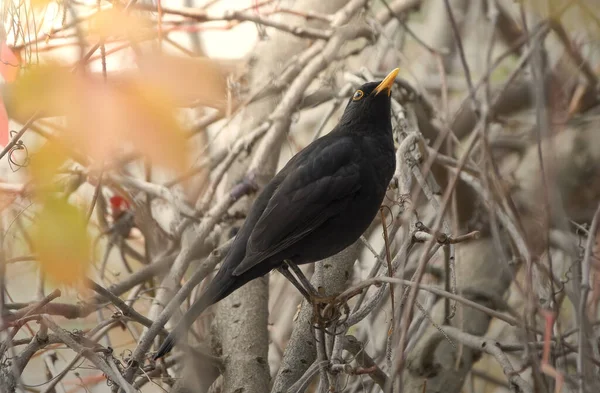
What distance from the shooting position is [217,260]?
4.06 meters

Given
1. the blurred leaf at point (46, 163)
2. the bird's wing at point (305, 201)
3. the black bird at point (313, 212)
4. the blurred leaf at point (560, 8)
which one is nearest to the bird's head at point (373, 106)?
the black bird at point (313, 212)

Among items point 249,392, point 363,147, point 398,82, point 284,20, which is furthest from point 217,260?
point 284,20

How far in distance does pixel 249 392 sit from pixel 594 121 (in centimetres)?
312

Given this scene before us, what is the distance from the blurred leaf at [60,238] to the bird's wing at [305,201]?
1280 mm

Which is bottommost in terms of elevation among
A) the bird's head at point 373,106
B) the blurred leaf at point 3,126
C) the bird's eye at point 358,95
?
the blurred leaf at point 3,126

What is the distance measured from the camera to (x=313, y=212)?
12.1 feet

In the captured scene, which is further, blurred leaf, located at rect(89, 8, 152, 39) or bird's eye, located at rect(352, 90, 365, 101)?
bird's eye, located at rect(352, 90, 365, 101)

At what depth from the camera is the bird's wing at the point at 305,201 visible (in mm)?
3621

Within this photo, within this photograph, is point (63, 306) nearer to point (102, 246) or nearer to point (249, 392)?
point (249, 392)

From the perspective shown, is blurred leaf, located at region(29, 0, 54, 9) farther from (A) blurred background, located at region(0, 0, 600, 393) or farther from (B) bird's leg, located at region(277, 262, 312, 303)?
(B) bird's leg, located at region(277, 262, 312, 303)

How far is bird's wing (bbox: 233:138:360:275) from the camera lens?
11.9 ft

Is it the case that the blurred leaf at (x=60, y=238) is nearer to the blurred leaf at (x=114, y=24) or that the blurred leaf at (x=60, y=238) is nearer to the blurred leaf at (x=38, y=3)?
the blurred leaf at (x=114, y=24)

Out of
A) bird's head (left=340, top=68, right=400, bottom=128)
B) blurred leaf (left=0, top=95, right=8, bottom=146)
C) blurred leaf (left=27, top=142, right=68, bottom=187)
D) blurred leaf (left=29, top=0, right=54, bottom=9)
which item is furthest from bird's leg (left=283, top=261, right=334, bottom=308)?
Result: blurred leaf (left=29, top=0, right=54, bottom=9)

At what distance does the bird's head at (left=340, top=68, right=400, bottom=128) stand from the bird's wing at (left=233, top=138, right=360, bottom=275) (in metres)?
0.30
